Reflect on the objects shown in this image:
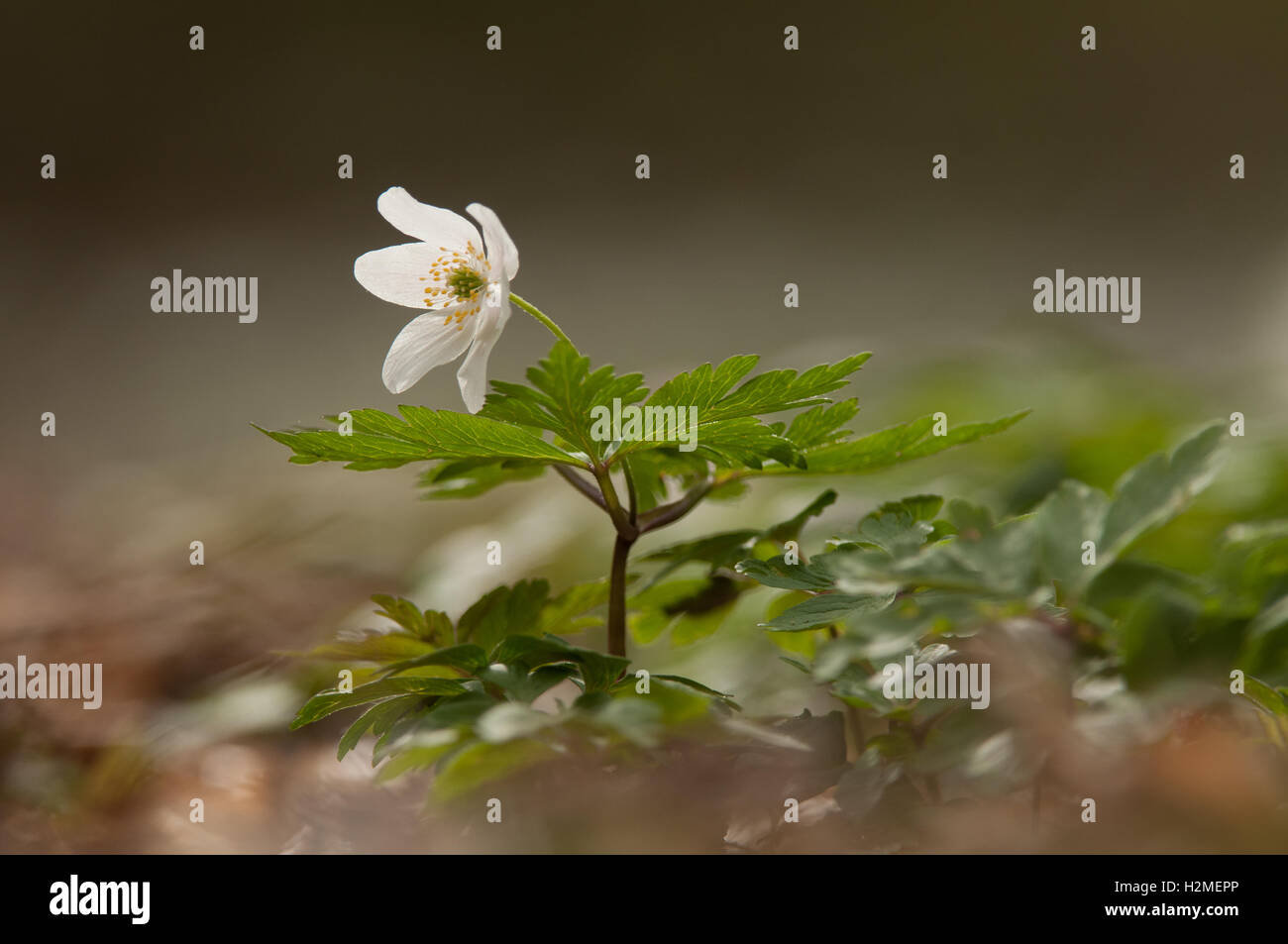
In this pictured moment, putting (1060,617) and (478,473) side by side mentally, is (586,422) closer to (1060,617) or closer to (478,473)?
(478,473)

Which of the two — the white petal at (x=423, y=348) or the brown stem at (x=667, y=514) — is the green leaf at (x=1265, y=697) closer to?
the brown stem at (x=667, y=514)

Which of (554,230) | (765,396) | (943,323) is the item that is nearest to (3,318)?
(554,230)

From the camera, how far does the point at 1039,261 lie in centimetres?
217

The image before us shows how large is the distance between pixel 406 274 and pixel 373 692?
28cm

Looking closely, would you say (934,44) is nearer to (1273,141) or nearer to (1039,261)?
(1039,261)

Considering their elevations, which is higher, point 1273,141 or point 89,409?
point 1273,141

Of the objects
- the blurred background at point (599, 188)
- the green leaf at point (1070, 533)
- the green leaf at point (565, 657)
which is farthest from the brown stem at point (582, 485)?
the blurred background at point (599, 188)

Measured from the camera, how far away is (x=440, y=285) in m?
0.55

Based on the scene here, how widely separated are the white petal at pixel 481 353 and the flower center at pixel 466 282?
2cm

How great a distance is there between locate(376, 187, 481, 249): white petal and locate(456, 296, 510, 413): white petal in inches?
2.4

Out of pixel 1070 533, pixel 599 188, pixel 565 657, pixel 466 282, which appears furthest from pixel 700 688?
pixel 599 188

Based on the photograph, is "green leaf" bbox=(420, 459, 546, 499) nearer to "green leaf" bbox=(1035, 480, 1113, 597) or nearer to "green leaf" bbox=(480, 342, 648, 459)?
"green leaf" bbox=(480, 342, 648, 459)
